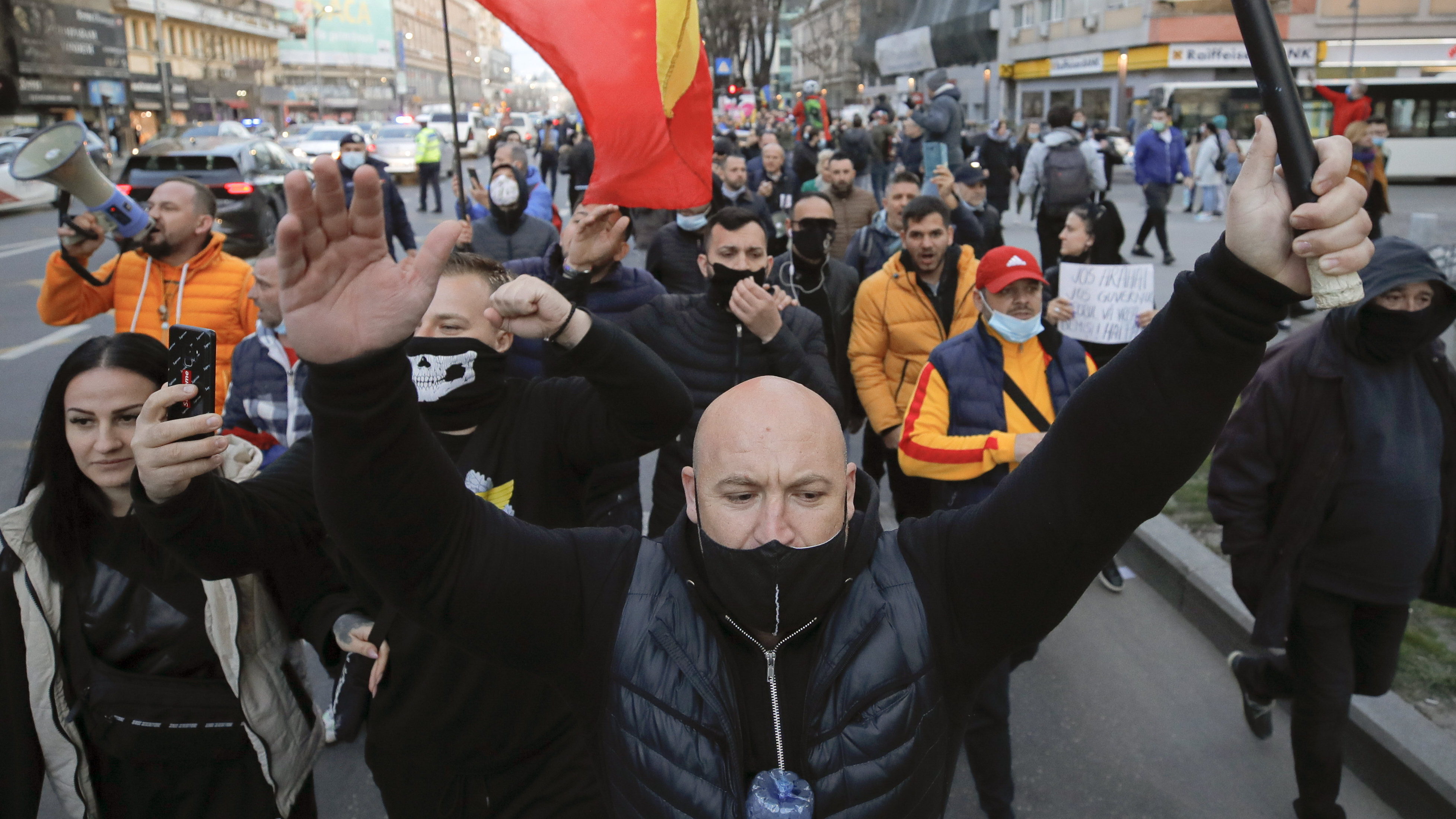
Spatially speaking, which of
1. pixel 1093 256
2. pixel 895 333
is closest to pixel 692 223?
pixel 895 333

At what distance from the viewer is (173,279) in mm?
4719

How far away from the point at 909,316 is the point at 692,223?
6.88ft

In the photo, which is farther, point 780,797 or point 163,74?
point 163,74

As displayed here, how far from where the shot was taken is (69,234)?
15.4 ft

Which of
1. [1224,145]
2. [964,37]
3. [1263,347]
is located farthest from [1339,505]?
[964,37]

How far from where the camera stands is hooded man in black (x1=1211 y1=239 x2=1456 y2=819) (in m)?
3.29

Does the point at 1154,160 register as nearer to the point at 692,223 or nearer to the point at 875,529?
the point at 692,223

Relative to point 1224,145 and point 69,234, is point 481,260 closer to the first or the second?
point 69,234

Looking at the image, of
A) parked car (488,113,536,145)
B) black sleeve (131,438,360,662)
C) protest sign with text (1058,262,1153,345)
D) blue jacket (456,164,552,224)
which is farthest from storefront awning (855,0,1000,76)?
black sleeve (131,438,360,662)

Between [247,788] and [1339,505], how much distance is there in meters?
3.16

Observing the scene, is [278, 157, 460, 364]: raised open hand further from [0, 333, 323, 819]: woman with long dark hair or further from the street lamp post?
the street lamp post

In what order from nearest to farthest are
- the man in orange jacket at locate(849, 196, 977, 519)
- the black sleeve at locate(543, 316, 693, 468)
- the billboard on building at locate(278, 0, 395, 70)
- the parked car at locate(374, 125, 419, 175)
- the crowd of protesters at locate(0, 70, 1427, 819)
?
1. the crowd of protesters at locate(0, 70, 1427, 819)
2. the black sleeve at locate(543, 316, 693, 468)
3. the man in orange jacket at locate(849, 196, 977, 519)
4. the parked car at locate(374, 125, 419, 175)
5. the billboard on building at locate(278, 0, 395, 70)

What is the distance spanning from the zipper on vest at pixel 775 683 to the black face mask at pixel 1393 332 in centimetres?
233

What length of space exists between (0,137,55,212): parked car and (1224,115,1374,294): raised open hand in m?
24.3
